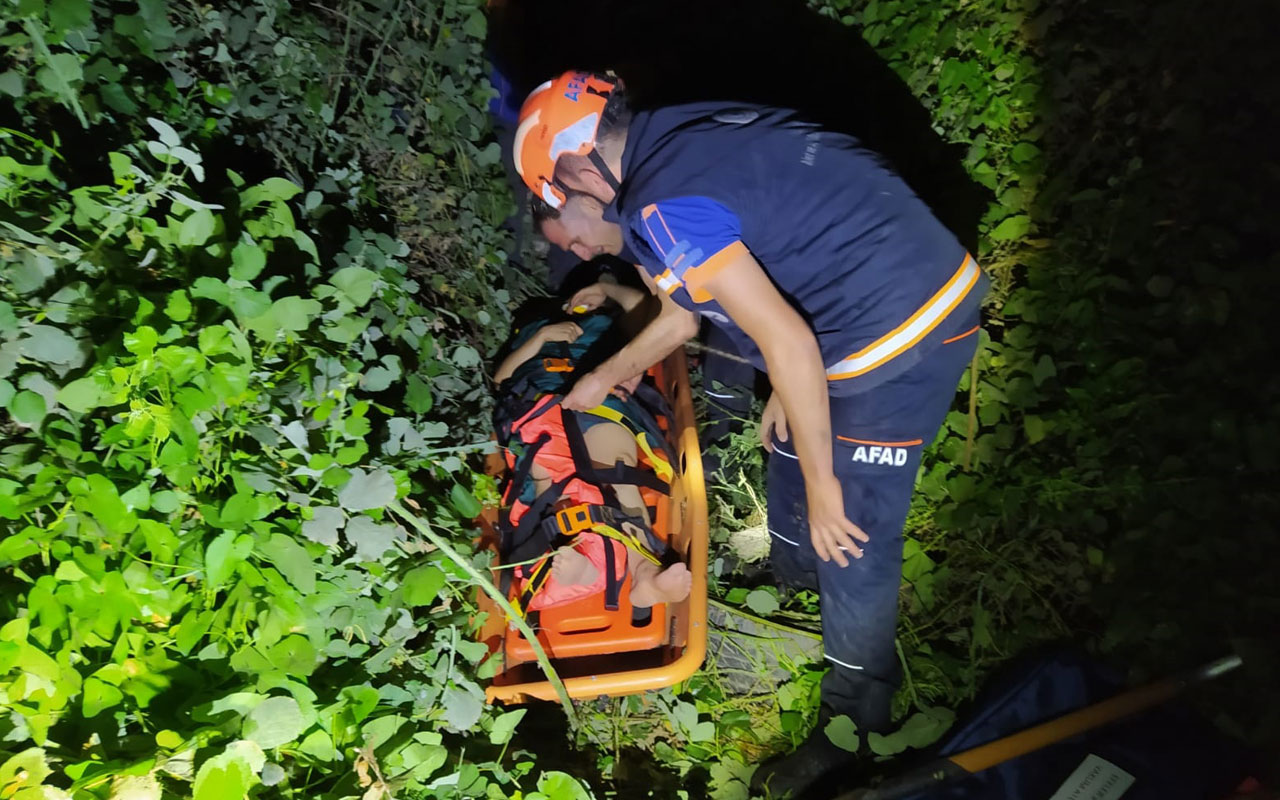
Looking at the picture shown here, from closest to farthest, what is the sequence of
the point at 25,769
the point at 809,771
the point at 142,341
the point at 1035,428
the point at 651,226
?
1. the point at 25,769
2. the point at 142,341
3. the point at 651,226
4. the point at 809,771
5. the point at 1035,428

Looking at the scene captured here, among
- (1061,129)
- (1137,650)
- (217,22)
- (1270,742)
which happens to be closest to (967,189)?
(1061,129)

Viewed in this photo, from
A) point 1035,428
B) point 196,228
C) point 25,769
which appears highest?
point 196,228

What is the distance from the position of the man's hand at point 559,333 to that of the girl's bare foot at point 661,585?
0.69 meters

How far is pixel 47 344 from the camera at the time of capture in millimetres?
720

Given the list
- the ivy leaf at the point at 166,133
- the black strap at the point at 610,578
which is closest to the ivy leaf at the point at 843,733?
the black strap at the point at 610,578

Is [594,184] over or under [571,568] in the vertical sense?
over

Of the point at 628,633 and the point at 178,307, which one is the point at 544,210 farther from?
the point at 628,633

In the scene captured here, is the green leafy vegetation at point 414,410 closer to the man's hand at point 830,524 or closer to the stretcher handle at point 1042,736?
the stretcher handle at point 1042,736

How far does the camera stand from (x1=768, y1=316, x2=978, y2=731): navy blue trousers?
1509 millimetres

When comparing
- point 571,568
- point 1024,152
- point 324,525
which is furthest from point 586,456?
point 1024,152

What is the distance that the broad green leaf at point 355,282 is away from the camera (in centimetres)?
99

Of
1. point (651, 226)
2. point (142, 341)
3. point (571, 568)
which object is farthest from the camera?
point (571, 568)

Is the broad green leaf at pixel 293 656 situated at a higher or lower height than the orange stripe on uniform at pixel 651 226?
lower

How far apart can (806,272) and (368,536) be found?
0.94 m
